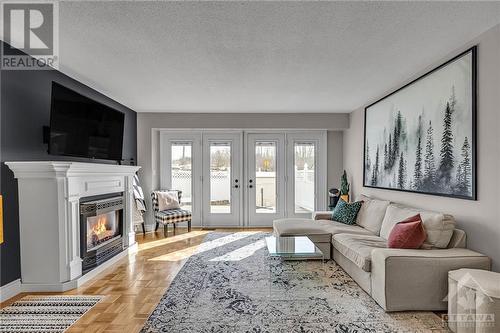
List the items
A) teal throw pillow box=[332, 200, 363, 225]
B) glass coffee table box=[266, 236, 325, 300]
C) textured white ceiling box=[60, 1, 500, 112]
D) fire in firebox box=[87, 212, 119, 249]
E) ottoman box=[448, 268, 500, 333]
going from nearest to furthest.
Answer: ottoman box=[448, 268, 500, 333] < textured white ceiling box=[60, 1, 500, 112] < glass coffee table box=[266, 236, 325, 300] < fire in firebox box=[87, 212, 119, 249] < teal throw pillow box=[332, 200, 363, 225]

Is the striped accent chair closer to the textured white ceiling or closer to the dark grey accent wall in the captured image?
the textured white ceiling

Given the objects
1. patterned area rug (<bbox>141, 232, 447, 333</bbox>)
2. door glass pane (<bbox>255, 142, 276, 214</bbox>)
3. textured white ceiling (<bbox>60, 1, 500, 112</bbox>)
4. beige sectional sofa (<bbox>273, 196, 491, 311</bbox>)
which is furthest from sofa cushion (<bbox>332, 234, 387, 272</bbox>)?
door glass pane (<bbox>255, 142, 276, 214</bbox>)

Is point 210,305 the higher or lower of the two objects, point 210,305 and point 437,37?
the lower

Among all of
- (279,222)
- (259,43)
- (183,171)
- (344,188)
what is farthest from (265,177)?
(259,43)

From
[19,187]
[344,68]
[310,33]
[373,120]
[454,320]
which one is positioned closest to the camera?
[454,320]

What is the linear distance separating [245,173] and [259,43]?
400 cm

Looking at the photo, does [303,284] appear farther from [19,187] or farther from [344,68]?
[19,187]

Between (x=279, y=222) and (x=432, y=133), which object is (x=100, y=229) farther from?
(x=432, y=133)

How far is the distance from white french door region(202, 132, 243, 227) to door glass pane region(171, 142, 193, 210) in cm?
30

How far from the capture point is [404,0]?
2.15m

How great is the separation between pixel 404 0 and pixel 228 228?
525 cm

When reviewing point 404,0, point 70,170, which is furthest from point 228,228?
point 404,0

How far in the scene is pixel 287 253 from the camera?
329cm

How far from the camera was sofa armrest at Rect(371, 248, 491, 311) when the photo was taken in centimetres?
262
